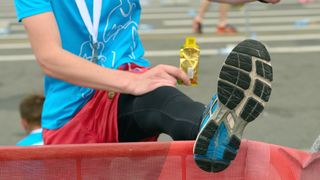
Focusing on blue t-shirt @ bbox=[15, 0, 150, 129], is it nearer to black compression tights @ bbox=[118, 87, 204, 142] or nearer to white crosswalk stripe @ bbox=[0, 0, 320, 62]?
black compression tights @ bbox=[118, 87, 204, 142]

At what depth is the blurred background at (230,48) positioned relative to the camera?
606 centimetres

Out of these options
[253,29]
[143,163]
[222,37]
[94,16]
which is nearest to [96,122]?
[94,16]

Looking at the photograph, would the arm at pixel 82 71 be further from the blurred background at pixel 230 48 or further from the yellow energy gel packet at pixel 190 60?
the blurred background at pixel 230 48

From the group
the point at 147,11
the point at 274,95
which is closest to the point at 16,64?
the point at 274,95

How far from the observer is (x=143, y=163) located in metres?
2.04

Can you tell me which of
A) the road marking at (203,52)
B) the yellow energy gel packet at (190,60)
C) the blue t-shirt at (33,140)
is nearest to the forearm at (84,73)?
Result: the yellow energy gel packet at (190,60)

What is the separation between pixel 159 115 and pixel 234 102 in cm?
53

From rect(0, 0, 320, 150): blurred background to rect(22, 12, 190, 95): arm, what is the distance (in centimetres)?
213

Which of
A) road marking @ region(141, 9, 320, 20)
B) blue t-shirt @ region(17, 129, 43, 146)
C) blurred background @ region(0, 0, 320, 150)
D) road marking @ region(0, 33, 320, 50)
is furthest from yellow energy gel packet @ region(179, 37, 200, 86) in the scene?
road marking @ region(141, 9, 320, 20)

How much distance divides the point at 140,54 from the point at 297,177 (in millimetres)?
1109

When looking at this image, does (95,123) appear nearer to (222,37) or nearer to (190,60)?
(190,60)

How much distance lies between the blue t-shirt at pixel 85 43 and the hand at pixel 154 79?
389 millimetres

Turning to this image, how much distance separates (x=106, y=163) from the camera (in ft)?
6.62

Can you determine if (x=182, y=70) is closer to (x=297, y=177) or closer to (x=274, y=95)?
(x=297, y=177)
